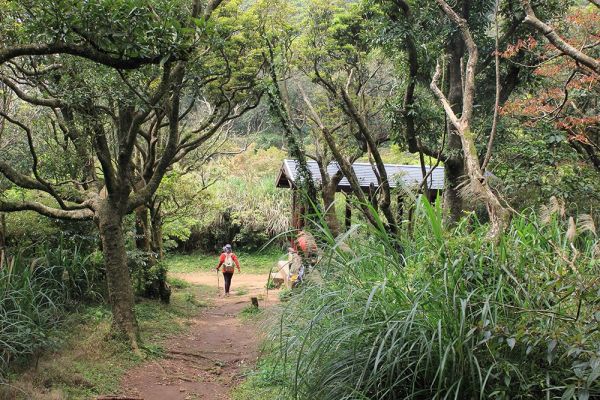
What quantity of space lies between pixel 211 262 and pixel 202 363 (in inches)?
545

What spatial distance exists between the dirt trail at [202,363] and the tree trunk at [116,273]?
64 centimetres

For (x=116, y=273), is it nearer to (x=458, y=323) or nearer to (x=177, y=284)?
(x=458, y=323)

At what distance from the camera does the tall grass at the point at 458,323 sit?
2650mm

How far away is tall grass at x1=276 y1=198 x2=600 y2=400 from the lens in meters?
2.65

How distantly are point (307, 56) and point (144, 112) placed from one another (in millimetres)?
7145

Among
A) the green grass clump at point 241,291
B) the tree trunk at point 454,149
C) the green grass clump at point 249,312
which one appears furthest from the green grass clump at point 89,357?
the tree trunk at point 454,149

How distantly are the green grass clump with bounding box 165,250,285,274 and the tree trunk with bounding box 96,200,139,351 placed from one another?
1204cm

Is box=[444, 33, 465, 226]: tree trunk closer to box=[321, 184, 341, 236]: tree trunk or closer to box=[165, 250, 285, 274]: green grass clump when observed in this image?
box=[321, 184, 341, 236]: tree trunk

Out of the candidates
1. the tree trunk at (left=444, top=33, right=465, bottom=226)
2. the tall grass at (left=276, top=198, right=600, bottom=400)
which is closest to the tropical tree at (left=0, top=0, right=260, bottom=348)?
the tall grass at (left=276, top=198, right=600, bottom=400)

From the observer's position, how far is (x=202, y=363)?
7.86 meters

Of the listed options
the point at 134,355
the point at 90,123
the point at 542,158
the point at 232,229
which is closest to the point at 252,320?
the point at 134,355

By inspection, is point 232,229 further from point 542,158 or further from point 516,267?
point 516,267

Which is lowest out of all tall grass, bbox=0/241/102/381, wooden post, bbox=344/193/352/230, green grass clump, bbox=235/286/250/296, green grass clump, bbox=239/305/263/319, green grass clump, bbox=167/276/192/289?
green grass clump, bbox=235/286/250/296

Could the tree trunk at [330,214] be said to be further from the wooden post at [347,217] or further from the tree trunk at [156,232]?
the tree trunk at [156,232]
